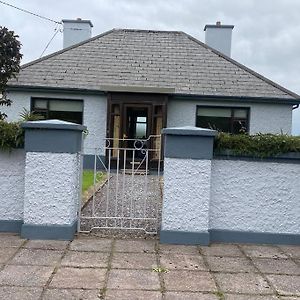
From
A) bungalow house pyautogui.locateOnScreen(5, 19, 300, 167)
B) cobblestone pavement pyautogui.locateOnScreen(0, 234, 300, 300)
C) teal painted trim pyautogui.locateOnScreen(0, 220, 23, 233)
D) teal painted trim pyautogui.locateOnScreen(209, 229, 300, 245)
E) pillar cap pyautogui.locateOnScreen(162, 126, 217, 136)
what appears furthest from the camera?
bungalow house pyautogui.locateOnScreen(5, 19, 300, 167)

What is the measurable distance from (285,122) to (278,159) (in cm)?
1039

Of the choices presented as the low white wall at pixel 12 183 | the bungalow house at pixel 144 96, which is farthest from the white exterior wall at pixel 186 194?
the bungalow house at pixel 144 96

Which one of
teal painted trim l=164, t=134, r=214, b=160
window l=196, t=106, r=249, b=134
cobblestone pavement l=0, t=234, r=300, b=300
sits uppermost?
window l=196, t=106, r=249, b=134

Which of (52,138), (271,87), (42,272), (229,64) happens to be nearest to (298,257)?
(42,272)

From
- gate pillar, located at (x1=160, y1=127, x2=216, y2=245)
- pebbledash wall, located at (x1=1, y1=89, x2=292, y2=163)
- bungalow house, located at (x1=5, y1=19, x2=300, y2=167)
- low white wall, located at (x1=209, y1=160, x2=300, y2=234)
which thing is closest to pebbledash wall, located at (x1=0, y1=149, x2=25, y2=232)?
gate pillar, located at (x1=160, y1=127, x2=216, y2=245)

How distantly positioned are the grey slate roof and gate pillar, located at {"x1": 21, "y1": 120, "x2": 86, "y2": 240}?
9.58 m

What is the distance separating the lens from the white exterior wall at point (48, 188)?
17.9 ft

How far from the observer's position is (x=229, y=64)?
1652 centimetres

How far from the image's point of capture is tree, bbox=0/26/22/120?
13750 mm

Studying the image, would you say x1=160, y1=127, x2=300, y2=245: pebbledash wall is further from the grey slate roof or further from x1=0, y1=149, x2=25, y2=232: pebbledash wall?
the grey slate roof

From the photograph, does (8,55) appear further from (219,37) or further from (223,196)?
(223,196)

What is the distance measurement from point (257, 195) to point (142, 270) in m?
2.14

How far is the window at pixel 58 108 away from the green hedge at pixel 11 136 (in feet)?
32.3

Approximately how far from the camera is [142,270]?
432cm
